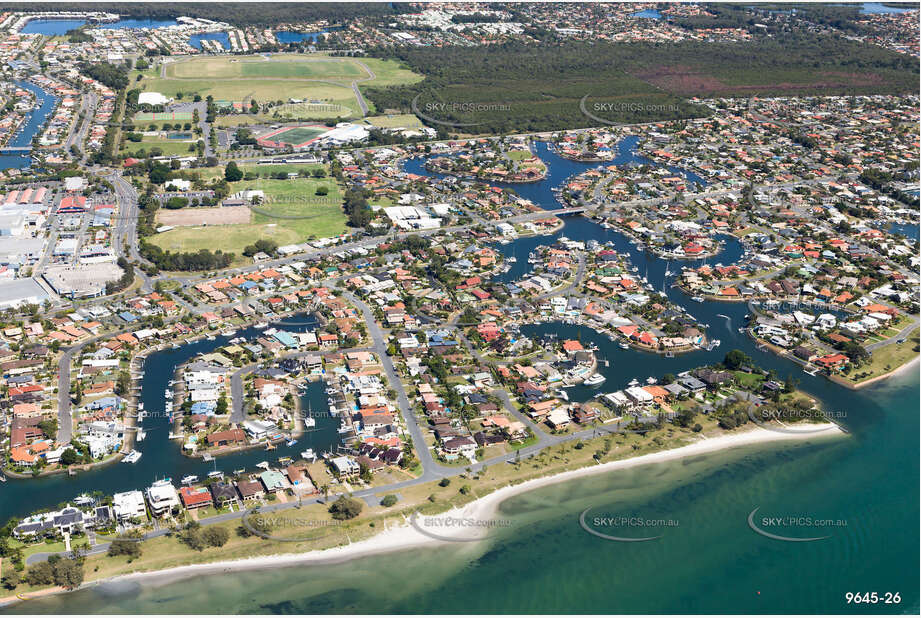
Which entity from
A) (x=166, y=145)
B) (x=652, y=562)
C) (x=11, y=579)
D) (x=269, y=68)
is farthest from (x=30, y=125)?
(x=652, y=562)

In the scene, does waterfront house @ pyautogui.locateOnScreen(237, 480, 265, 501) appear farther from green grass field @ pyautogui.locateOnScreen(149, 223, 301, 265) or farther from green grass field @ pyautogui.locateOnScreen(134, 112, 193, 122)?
green grass field @ pyautogui.locateOnScreen(134, 112, 193, 122)

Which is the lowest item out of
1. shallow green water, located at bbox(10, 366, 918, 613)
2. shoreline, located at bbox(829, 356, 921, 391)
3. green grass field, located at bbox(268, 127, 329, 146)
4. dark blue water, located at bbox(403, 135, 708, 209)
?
shallow green water, located at bbox(10, 366, 918, 613)

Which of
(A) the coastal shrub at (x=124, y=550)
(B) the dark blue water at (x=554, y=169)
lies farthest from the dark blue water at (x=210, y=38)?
(A) the coastal shrub at (x=124, y=550)

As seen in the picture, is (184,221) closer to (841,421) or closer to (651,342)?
(651,342)

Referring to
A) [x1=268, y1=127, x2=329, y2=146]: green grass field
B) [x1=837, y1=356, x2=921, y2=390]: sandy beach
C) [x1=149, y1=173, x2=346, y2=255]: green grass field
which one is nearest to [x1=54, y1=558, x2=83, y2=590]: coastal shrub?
[x1=149, y1=173, x2=346, y2=255]: green grass field

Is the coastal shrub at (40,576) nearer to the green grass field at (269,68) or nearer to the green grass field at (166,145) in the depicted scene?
the green grass field at (166,145)

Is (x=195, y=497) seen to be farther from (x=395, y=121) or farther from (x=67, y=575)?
(x=395, y=121)
